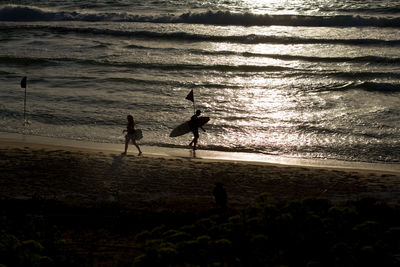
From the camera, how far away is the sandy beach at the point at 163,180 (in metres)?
11.8

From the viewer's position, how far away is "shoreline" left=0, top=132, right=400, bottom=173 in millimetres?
14789

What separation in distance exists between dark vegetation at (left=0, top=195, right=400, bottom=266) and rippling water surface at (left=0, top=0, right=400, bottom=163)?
587 cm

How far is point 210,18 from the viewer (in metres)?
36.6

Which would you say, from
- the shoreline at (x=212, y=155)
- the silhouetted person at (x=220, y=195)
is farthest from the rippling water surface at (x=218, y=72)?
the silhouetted person at (x=220, y=195)

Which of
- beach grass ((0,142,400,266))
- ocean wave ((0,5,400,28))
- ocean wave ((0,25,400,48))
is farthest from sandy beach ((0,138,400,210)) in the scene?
ocean wave ((0,5,400,28))

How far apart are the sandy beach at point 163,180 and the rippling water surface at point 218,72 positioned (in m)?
2.00

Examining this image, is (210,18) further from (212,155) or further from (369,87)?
(212,155)

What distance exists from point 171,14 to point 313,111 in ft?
65.9

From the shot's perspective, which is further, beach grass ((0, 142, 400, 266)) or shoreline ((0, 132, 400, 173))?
shoreline ((0, 132, 400, 173))

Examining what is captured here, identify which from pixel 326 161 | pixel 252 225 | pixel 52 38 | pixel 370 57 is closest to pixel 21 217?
pixel 252 225

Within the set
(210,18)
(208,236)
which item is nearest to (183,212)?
(208,236)

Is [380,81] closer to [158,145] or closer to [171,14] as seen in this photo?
[158,145]

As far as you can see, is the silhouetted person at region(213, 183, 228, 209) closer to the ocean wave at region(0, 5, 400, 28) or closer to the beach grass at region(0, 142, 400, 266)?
the beach grass at region(0, 142, 400, 266)

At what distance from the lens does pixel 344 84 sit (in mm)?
23062
